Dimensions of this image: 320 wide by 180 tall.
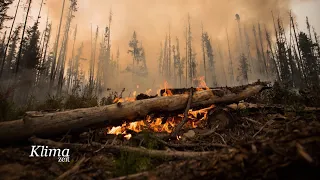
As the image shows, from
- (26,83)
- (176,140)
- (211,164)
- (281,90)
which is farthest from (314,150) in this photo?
(26,83)

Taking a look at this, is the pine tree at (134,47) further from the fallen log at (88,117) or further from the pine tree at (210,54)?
the fallen log at (88,117)

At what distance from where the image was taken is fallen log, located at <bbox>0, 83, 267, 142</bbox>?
383cm

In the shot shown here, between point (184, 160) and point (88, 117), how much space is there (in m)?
2.76

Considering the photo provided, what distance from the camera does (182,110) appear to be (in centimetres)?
581

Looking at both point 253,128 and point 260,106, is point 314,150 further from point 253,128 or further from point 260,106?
point 260,106

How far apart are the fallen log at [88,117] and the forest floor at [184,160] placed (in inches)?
10.6

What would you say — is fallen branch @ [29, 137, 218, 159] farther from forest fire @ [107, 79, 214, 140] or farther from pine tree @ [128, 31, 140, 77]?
pine tree @ [128, 31, 140, 77]

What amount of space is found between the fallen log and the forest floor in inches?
10.6

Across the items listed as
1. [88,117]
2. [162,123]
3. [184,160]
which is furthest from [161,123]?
[184,160]

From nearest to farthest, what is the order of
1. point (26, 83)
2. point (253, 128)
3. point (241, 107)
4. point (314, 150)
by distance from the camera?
1. point (314, 150)
2. point (253, 128)
3. point (241, 107)
4. point (26, 83)

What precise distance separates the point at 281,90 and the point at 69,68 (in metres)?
64.0

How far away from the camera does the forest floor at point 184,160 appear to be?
170cm

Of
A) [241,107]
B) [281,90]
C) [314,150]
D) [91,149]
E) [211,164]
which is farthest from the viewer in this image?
[281,90]

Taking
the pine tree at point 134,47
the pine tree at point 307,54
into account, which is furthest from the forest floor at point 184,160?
the pine tree at point 134,47
